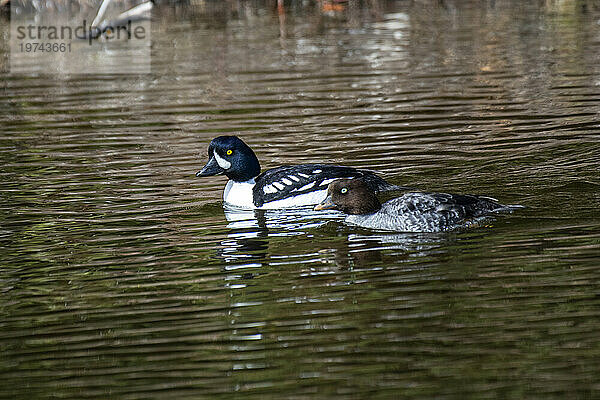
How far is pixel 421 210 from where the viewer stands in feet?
31.6

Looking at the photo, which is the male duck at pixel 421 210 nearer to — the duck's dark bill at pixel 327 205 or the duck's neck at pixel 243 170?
the duck's dark bill at pixel 327 205

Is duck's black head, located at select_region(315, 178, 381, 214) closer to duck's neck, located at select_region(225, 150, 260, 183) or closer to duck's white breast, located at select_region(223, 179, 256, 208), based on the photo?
duck's white breast, located at select_region(223, 179, 256, 208)

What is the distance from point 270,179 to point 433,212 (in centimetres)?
215

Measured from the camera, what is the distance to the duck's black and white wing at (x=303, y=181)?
10797 millimetres

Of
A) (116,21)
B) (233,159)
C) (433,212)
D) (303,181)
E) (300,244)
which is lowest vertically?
(300,244)

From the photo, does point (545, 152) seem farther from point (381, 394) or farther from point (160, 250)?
point (381, 394)

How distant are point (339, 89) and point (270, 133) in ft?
11.5

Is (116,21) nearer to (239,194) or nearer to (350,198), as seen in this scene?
(239,194)

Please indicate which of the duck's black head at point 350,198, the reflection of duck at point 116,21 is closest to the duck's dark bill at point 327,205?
the duck's black head at point 350,198

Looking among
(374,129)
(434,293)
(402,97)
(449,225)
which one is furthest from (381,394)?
(402,97)

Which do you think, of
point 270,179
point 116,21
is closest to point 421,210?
point 270,179

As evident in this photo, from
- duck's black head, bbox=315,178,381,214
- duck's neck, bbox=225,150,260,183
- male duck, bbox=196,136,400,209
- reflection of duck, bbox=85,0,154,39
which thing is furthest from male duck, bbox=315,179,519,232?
reflection of duck, bbox=85,0,154,39

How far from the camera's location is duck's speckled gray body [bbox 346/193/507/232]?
31.5ft

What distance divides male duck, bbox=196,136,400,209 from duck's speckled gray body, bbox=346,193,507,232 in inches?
29.0
